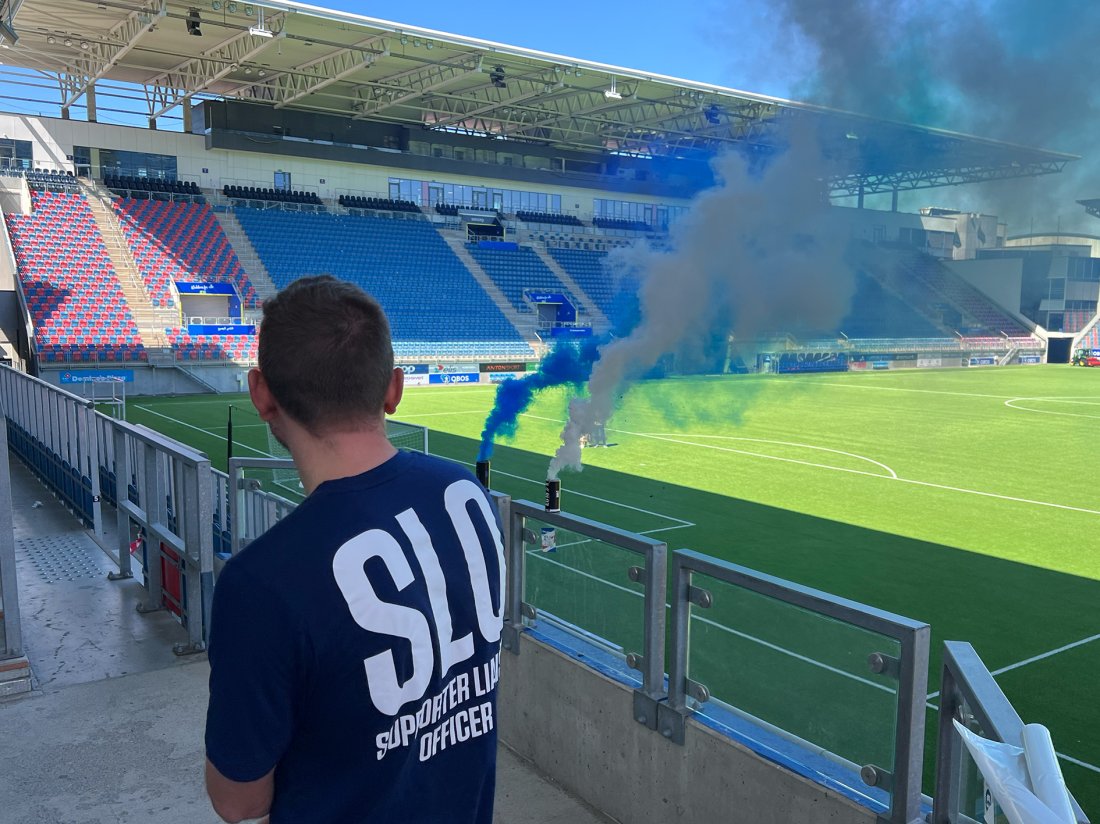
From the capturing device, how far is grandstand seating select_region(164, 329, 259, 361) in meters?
29.9

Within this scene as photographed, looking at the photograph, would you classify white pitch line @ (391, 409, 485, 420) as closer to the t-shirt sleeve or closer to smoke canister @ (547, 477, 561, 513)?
smoke canister @ (547, 477, 561, 513)

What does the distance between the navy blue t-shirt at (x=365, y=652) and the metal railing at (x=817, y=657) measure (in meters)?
1.56

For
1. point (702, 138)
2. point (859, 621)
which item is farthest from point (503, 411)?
point (702, 138)

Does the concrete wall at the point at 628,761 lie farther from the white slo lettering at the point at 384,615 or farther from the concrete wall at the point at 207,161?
the concrete wall at the point at 207,161

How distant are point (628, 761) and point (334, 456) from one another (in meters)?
2.77

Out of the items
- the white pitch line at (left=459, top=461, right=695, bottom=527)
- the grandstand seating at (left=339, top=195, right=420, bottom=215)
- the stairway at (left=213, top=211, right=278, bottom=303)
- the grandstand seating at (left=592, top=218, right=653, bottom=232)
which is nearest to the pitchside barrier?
the white pitch line at (left=459, top=461, right=695, bottom=527)

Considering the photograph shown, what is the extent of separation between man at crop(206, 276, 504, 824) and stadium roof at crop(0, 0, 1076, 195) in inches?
609

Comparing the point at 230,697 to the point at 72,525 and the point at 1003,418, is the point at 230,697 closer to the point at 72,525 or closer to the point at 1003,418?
the point at 72,525

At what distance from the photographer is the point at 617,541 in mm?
3885

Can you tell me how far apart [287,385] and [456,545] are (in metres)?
0.44

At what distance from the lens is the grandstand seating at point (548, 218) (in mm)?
46750

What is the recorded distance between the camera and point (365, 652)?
1.51 metres

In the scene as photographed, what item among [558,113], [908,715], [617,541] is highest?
[558,113]

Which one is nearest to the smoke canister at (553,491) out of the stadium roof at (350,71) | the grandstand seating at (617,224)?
the stadium roof at (350,71)
